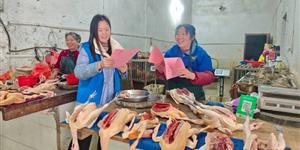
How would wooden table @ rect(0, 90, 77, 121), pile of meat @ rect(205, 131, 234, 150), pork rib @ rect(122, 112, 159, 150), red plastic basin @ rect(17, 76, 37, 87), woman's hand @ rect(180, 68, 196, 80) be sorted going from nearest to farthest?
pile of meat @ rect(205, 131, 234, 150)
pork rib @ rect(122, 112, 159, 150)
wooden table @ rect(0, 90, 77, 121)
woman's hand @ rect(180, 68, 196, 80)
red plastic basin @ rect(17, 76, 37, 87)

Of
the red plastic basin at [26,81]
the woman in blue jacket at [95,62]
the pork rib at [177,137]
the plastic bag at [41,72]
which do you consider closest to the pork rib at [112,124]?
the pork rib at [177,137]

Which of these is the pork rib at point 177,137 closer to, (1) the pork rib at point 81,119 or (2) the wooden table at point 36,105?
(1) the pork rib at point 81,119

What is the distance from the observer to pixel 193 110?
3.96 ft

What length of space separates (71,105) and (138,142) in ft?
3.39

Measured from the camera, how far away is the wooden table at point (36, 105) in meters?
1.31

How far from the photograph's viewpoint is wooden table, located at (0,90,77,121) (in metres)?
1.31

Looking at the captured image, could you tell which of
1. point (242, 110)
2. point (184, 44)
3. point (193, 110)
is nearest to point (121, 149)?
point (193, 110)

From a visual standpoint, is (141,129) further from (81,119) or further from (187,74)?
(187,74)

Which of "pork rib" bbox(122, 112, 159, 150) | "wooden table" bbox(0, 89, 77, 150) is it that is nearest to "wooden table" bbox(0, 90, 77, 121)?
"wooden table" bbox(0, 89, 77, 150)

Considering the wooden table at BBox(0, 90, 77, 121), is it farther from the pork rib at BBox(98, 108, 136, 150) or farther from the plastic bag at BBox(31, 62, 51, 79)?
the pork rib at BBox(98, 108, 136, 150)

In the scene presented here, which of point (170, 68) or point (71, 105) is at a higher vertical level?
point (170, 68)

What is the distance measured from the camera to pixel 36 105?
1471 mm

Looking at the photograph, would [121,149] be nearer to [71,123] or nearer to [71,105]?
[71,123]

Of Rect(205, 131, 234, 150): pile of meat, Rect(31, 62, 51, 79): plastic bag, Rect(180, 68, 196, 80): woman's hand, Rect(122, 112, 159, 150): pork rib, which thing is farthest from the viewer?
Rect(31, 62, 51, 79): plastic bag
